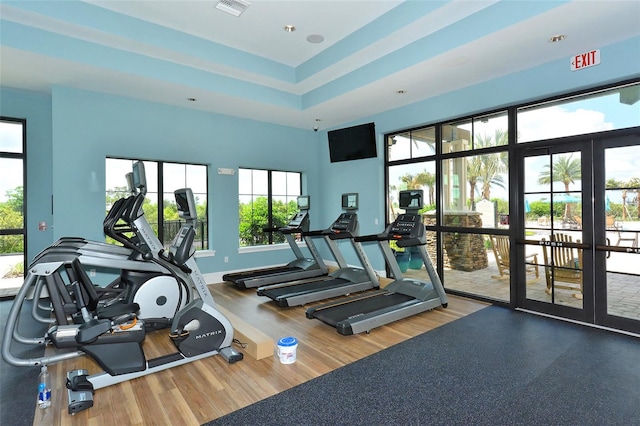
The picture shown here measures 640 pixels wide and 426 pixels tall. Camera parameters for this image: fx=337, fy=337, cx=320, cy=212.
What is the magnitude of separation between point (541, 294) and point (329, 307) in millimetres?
2782

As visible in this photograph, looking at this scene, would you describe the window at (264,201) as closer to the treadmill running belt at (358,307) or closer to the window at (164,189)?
the window at (164,189)

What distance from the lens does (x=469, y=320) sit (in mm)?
4188

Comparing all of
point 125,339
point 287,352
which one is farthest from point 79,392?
point 287,352

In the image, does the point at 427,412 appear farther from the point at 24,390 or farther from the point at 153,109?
the point at 153,109

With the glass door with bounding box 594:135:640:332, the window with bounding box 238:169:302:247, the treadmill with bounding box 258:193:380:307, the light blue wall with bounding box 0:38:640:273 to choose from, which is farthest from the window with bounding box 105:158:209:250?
the glass door with bounding box 594:135:640:332

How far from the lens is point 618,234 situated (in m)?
3.72

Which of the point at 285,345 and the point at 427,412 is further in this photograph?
the point at 285,345

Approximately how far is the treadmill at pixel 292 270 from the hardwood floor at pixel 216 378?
61.7 inches

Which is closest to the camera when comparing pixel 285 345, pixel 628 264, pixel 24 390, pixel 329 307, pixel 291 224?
pixel 24 390

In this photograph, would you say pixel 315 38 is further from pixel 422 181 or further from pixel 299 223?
pixel 299 223

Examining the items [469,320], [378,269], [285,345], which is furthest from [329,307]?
[378,269]

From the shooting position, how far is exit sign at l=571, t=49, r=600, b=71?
3719mm

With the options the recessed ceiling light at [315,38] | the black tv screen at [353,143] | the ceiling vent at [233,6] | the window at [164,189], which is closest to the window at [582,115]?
the black tv screen at [353,143]

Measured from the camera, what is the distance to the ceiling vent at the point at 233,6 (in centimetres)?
376
